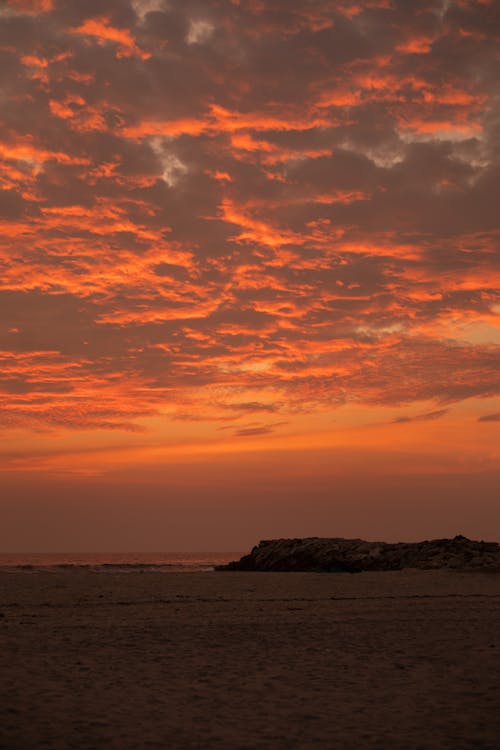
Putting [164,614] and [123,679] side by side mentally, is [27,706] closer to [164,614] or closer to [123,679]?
[123,679]

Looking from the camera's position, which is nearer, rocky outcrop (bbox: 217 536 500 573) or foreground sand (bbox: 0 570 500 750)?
foreground sand (bbox: 0 570 500 750)

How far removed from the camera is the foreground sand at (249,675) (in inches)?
373

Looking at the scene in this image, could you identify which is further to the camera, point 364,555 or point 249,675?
point 364,555

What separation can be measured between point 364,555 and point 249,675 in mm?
44865

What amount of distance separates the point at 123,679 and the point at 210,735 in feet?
12.0

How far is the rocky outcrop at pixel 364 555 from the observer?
1939 inches

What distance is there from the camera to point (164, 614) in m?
22.8

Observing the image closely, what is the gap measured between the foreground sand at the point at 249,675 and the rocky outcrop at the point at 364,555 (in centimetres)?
2362

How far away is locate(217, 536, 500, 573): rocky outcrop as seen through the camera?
162ft

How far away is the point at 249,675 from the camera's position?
1328 centimetres

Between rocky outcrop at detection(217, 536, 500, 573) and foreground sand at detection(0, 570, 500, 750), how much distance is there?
23.6 meters

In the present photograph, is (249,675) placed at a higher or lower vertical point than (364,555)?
higher

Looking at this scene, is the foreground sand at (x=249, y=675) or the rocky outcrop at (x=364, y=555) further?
the rocky outcrop at (x=364, y=555)

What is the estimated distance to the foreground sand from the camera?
9.47 metres
